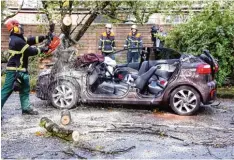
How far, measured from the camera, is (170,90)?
8.12 m

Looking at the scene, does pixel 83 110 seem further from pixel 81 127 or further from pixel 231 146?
pixel 231 146

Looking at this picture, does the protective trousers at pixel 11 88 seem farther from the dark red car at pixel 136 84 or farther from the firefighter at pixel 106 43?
the firefighter at pixel 106 43

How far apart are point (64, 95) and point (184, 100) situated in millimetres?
2448

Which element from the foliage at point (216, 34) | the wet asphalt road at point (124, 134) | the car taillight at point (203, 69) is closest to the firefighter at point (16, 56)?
the wet asphalt road at point (124, 134)

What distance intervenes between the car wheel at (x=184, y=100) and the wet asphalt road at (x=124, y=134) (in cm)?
21

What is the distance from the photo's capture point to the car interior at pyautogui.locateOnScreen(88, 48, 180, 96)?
8305 mm

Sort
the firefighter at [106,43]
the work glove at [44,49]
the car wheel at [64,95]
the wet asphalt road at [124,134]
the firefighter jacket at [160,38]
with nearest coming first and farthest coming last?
the wet asphalt road at [124,134] → the work glove at [44,49] → the car wheel at [64,95] → the firefighter jacket at [160,38] → the firefighter at [106,43]

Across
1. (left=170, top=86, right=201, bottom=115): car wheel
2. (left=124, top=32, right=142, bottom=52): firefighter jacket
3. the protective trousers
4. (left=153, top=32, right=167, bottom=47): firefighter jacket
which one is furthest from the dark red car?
(left=124, top=32, right=142, bottom=52): firefighter jacket

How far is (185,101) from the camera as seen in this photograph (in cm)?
809

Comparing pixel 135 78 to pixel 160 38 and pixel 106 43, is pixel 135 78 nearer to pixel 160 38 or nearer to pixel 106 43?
pixel 160 38

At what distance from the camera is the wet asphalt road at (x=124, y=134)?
551 cm

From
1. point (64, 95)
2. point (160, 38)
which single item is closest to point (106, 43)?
point (160, 38)

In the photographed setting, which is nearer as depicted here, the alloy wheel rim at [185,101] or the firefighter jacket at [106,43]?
the alloy wheel rim at [185,101]

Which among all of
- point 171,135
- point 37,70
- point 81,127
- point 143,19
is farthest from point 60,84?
point 143,19
